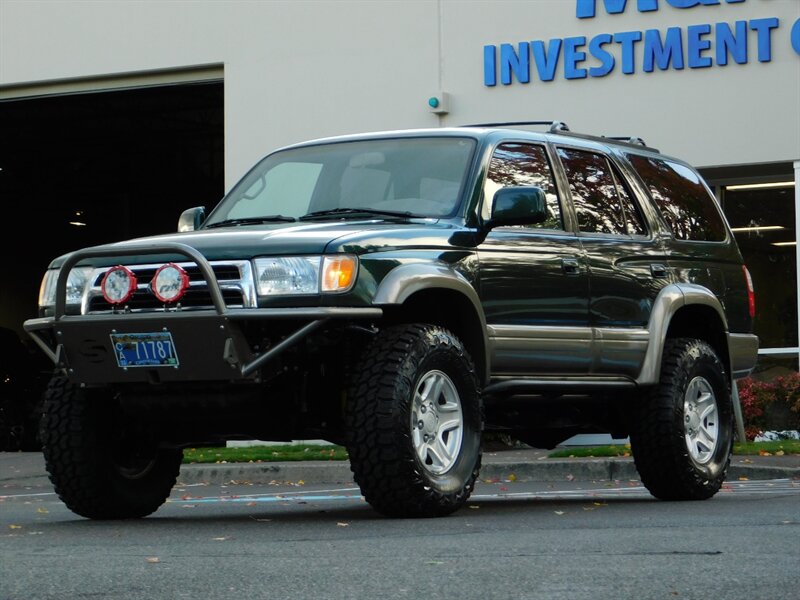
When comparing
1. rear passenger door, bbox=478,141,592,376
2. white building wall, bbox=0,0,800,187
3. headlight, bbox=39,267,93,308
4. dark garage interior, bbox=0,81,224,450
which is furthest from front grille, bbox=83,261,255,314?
dark garage interior, bbox=0,81,224,450

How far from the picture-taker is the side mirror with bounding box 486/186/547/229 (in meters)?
8.12

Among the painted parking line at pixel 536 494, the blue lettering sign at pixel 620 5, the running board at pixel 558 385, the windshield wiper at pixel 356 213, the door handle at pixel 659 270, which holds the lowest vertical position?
the painted parking line at pixel 536 494

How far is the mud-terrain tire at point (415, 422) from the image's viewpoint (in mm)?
7422

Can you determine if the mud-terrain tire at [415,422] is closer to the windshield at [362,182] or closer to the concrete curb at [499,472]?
the windshield at [362,182]

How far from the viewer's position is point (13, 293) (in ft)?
141

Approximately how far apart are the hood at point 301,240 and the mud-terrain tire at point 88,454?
0.70m

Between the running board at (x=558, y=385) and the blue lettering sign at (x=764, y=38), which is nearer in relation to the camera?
the running board at (x=558, y=385)

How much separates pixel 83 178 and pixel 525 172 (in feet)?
99.9

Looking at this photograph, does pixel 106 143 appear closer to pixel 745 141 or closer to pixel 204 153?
pixel 204 153

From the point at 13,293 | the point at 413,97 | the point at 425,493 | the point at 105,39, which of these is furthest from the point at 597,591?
the point at 13,293

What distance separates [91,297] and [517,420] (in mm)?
2552

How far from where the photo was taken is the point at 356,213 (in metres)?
8.38

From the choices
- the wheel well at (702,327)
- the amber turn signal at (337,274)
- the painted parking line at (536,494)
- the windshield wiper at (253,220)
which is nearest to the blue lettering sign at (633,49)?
the painted parking line at (536,494)

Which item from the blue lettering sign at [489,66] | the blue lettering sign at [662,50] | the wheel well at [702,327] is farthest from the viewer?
the blue lettering sign at [489,66]
